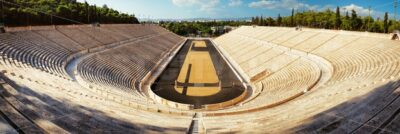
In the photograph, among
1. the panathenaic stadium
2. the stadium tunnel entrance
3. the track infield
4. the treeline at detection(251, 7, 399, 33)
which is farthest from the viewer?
the treeline at detection(251, 7, 399, 33)

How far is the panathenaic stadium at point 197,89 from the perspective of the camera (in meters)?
8.80

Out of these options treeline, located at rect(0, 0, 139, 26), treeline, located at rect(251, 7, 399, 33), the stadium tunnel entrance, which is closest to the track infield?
the stadium tunnel entrance


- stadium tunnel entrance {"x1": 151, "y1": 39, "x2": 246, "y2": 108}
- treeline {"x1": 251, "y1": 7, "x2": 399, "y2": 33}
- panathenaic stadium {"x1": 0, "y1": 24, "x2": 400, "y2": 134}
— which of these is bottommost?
stadium tunnel entrance {"x1": 151, "y1": 39, "x2": 246, "y2": 108}

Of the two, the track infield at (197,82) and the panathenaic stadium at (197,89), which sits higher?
the panathenaic stadium at (197,89)

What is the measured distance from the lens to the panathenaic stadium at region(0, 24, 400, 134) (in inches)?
346

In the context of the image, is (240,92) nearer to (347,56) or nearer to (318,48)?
(347,56)

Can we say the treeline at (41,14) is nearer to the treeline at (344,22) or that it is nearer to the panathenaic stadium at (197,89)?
the panathenaic stadium at (197,89)

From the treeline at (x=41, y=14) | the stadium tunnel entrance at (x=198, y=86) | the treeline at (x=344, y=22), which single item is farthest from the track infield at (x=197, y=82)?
the treeline at (x=344, y=22)

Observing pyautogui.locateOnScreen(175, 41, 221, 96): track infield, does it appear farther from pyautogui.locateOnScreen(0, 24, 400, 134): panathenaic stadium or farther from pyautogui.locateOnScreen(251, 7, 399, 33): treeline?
pyautogui.locateOnScreen(251, 7, 399, 33): treeline

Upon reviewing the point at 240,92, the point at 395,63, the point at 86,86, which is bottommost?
the point at 240,92

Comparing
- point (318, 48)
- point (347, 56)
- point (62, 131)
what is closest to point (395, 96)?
point (62, 131)

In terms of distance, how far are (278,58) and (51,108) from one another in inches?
863

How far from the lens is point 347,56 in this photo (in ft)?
68.0

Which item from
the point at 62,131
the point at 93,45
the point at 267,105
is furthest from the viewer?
the point at 93,45
